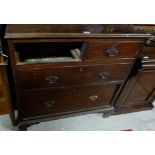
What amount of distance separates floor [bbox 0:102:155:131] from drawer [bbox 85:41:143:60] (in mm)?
775

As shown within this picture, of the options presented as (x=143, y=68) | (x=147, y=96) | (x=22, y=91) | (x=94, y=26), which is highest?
(x=94, y=26)

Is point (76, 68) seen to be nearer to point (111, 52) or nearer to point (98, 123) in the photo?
point (111, 52)

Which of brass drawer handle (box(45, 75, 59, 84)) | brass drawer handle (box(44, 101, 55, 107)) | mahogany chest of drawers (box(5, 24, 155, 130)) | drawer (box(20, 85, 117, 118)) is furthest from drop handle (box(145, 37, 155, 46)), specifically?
brass drawer handle (box(44, 101, 55, 107))

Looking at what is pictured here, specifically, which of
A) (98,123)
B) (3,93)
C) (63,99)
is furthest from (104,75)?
(3,93)

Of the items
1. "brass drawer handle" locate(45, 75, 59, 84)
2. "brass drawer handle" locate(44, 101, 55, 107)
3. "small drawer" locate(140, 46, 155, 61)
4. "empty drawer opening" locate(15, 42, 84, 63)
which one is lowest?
"brass drawer handle" locate(44, 101, 55, 107)

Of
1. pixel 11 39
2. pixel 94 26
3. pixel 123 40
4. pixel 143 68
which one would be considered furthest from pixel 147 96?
pixel 11 39

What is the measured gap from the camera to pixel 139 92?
1.67m

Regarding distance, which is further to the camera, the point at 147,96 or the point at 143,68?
the point at 147,96

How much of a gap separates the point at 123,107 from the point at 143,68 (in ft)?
1.78

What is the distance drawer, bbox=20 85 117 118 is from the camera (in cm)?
129

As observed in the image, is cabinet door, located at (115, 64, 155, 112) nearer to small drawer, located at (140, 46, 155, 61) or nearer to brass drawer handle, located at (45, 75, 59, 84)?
small drawer, located at (140, 46, 155, 61)

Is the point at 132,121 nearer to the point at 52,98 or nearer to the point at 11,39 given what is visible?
the point at 52,98

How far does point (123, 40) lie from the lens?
42.9 inches
